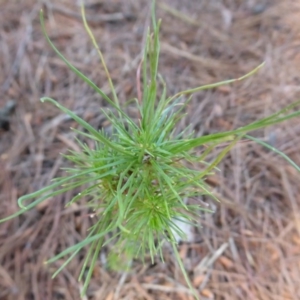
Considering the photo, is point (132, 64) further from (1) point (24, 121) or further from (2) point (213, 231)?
(2) point (213, 231)

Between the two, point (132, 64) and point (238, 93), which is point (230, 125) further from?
point (132, 64)

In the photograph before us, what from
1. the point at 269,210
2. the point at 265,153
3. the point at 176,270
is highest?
the point at 265,153

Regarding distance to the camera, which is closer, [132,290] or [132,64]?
[132,290]

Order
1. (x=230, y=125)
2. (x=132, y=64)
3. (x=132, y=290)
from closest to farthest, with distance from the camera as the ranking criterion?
(x=132, y=290), (x=230, y=125), (x=132, y=64)

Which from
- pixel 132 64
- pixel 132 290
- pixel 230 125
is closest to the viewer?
pixel 132 290

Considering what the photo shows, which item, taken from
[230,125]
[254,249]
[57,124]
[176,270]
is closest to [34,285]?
[176,270]

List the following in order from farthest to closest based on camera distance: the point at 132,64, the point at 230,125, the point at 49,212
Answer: the point at 132,64
the point at 230,125
the point at 49,212

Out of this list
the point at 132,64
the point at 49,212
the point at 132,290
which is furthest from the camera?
the point at 132,64

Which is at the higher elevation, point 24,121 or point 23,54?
point 23,54

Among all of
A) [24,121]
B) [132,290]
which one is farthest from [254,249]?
[24,121]
